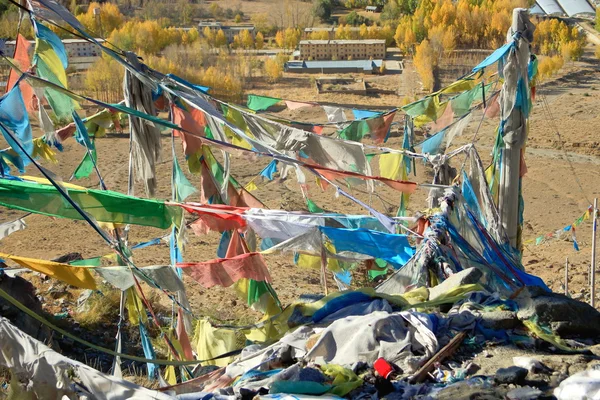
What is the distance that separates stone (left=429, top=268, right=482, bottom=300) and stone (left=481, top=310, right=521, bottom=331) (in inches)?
18.5

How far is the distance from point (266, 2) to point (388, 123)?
49.9 meters

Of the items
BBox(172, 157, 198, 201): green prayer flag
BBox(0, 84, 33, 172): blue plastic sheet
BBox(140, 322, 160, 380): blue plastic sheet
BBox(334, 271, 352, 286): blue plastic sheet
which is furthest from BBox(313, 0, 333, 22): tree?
BBox(0, 84, 33, 172): blue plastic sheet

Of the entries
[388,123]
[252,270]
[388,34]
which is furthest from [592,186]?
[388,34]

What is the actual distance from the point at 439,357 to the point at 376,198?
42.1ft

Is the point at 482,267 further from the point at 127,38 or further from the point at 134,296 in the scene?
the point at 127,38

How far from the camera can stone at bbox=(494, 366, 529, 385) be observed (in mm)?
4996

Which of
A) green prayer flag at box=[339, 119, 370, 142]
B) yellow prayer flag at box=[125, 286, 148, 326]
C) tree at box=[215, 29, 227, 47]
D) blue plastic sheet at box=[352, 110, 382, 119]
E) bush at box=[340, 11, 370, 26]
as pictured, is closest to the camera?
yellow prayer flag at box=[125, 286, 148, 326]

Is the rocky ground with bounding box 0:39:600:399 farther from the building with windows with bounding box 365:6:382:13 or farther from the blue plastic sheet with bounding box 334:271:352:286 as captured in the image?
the building with windows with bounding box 365:6:382:13

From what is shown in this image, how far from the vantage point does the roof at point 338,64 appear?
126ft

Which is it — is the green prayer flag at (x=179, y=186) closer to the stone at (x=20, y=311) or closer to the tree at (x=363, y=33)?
the stone at (x=20, y=311)

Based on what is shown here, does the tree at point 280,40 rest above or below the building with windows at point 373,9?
below

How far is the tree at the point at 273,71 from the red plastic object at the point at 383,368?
32489 mm

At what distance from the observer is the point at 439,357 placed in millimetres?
5246

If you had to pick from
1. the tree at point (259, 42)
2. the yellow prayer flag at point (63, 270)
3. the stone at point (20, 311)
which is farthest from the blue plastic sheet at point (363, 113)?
the tree at point (259, 42)
